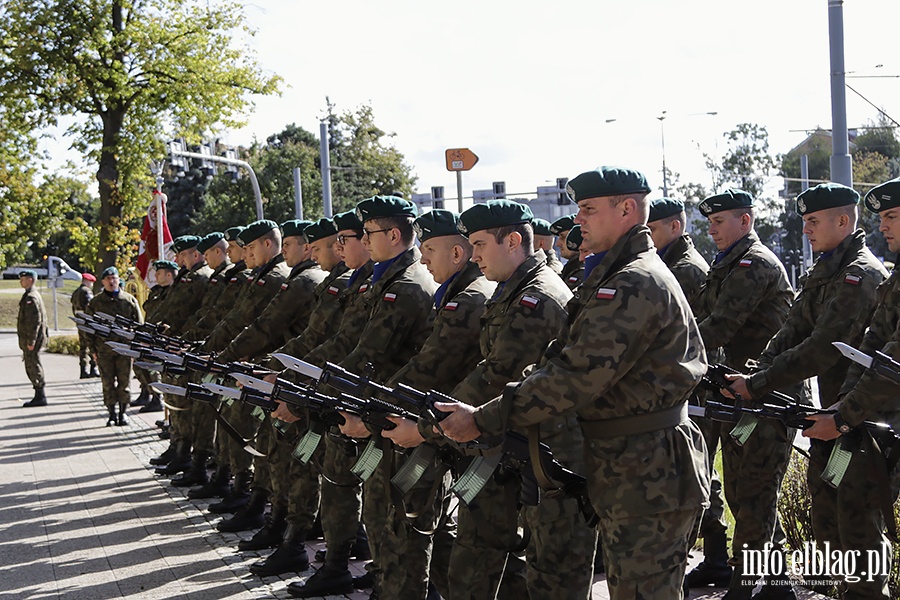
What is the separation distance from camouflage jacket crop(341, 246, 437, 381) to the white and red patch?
139cm

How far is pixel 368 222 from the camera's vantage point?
6.38 metres

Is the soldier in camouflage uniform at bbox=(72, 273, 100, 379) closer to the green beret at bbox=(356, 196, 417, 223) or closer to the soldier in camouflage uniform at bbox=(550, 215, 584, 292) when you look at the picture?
the soldier in camouflage uniform at bbox=(550, 215, 584, 292)

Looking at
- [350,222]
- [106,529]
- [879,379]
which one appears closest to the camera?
[879,379]

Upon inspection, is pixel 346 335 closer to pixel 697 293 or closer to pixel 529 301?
pixel 529 301

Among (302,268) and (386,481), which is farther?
(302,268)

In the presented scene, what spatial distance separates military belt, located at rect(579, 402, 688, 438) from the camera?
3.99 metres

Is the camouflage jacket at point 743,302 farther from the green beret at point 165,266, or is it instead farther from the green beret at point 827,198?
the green beret at point 165,266

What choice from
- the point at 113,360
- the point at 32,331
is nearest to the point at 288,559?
the point at 113,360

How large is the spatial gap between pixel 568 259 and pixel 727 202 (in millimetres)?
2346

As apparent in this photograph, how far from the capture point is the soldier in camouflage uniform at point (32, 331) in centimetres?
1873

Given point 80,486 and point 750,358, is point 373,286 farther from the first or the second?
point 80,486

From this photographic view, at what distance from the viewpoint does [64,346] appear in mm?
33281

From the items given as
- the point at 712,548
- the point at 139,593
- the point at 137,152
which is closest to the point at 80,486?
the point at 139,593

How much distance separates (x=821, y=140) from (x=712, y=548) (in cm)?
6063
